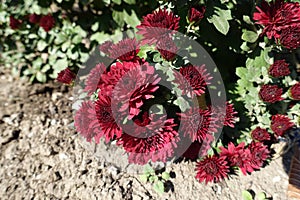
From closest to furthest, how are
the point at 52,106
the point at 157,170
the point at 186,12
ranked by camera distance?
the point at 186,12
the point at 157,170
the point at 52,106

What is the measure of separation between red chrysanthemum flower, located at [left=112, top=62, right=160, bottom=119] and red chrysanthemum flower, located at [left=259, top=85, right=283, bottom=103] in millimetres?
553

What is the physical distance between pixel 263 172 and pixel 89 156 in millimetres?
916

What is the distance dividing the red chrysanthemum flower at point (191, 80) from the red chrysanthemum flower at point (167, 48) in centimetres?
9

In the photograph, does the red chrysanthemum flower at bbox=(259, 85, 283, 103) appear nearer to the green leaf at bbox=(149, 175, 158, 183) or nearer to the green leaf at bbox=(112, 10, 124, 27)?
the green leaf at bbox=(149, 175, 158, 183)

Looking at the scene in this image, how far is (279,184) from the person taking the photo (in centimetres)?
179

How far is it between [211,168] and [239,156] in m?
0.19

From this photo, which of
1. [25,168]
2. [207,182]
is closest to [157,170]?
[207,182]

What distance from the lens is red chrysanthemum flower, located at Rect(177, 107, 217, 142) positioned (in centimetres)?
149

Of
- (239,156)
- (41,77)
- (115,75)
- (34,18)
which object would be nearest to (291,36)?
(239,156)

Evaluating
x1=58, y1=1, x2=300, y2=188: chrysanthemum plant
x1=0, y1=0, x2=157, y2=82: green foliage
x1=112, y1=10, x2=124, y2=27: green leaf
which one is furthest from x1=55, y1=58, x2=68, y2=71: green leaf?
x1=58, y1=1, x2=300, y2=188: chrysanthemum plant

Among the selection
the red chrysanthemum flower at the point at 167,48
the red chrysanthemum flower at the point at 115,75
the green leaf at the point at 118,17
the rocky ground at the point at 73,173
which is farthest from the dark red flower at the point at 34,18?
the red chrysanthemum flower at the point at 167,48

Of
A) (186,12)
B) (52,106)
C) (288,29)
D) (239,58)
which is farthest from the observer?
(52,106)

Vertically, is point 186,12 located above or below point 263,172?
above

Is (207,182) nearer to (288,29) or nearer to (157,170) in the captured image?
(157,170)
